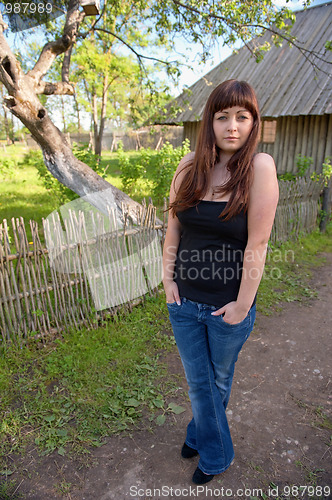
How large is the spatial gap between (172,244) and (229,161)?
60 centimetres

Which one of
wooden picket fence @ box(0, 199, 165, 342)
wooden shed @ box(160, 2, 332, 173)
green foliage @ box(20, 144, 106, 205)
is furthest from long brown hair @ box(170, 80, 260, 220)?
wooden shed @ box(160, 2, 332, 173)

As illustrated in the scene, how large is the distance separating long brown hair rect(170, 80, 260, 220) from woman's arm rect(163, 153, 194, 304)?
0.10 m

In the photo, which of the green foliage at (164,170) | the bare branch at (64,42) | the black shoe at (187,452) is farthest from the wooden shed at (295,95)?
the black shoe at (187,452)

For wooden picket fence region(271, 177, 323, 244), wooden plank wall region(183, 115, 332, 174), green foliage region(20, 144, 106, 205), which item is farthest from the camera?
wooden plank wall region(183, 115, 332, 174)

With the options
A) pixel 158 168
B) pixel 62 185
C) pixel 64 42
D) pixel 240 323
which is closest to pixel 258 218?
pixel 240 323

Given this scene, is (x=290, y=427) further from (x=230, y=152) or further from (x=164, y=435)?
(x=230, y=152)

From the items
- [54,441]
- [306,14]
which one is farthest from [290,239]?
[306,14]

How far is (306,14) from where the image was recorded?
38.6 ft

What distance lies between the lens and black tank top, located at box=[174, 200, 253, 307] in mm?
1693

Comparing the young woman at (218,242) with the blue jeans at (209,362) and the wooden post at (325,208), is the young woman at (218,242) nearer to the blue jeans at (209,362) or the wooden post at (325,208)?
the blue jeans at (209,362)

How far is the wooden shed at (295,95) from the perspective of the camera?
9.34 metres

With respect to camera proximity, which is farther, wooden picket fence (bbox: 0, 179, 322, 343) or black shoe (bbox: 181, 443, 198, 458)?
wooden picket fence (bbox: 0, 179, 322, 343)

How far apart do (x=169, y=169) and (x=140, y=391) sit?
5990 millimetres

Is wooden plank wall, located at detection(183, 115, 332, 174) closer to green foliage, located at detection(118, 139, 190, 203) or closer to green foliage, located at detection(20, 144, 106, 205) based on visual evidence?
green foliage, located at detection(118, 139, 190, 203)
